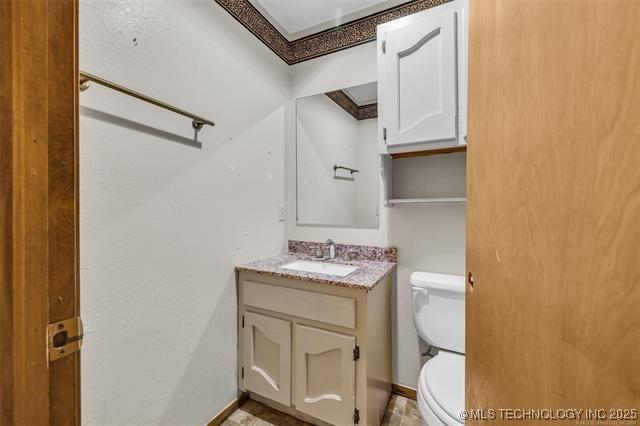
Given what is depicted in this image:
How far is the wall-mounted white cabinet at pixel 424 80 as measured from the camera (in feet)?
4.13

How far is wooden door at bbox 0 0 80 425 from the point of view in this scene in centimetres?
42

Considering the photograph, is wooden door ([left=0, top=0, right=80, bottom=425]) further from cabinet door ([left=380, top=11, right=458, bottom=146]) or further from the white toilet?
cabinet door ([left=380, top=11, right=458, bottom=146])

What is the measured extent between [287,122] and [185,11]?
892 millimetres

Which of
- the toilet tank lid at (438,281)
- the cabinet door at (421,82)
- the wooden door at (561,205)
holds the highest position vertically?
the cabinet door at (421,82)

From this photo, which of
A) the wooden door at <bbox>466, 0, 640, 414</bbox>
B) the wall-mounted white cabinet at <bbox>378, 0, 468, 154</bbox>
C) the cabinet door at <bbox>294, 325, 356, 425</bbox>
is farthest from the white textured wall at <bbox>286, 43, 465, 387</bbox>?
the wooden door at <bbox>466, 0, 640, 414</bbox>

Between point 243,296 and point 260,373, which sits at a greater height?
point 243,296

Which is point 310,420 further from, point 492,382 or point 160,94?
point 160,94

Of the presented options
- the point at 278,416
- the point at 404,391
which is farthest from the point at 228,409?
the point at 404,391

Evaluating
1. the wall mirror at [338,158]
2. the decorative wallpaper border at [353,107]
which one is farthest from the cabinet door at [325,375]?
the decorative wallpaper border at [353,107]

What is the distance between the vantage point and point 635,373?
28 cm

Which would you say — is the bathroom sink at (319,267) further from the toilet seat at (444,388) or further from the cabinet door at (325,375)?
the toilet seat at (444,388)

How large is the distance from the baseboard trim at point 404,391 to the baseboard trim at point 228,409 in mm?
917

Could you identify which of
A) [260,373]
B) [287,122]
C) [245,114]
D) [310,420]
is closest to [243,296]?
[260,373]

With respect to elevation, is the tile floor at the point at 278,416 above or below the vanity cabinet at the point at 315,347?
below
